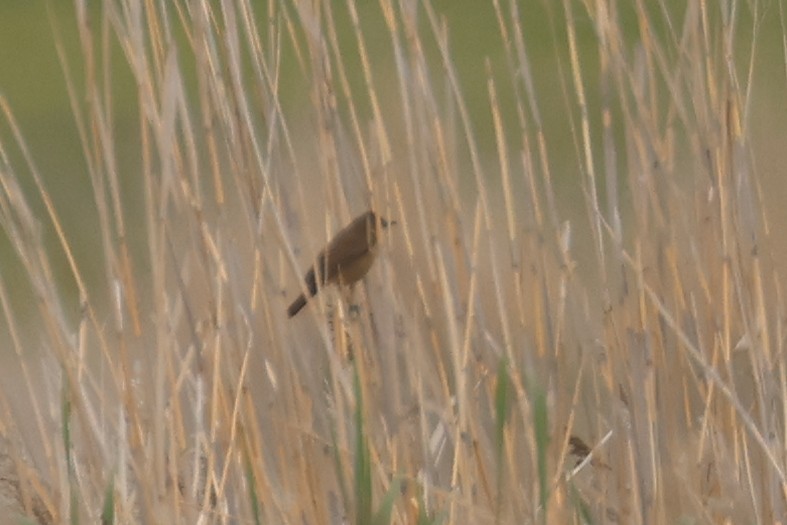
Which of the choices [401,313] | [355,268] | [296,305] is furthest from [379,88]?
[401,313]

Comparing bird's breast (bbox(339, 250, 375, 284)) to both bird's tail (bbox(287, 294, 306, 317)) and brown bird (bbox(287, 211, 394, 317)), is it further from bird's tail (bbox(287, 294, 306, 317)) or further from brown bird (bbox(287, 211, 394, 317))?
bird's tail (bbox(287, 294, 306, 317))

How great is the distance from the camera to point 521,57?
159 centimetres

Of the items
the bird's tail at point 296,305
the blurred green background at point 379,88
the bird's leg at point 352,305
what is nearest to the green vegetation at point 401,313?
the bird's leg at point 352,305

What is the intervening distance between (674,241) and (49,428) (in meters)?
0.82

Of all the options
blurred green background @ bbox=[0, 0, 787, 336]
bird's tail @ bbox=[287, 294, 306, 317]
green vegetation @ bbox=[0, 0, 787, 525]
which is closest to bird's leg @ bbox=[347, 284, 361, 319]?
green vegetation @ bbox=[0, 0, 787, 525]

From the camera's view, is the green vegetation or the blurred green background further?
the blurred green background

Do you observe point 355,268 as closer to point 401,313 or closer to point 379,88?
point 401,313

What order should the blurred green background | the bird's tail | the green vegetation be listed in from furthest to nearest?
the blurred green background, the bird's tail, the green vegetation

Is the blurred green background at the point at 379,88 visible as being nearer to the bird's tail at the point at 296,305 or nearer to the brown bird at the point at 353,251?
the bird's tail at the point at 296,305

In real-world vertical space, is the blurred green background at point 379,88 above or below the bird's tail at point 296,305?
below

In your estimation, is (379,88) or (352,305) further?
(379,88)

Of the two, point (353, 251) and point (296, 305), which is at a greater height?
point (353, 251)

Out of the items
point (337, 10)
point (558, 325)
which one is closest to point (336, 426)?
point (558, 325)

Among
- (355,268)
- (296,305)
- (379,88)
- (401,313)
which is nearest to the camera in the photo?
(401,313)
